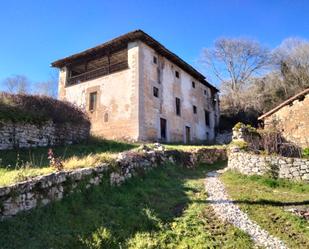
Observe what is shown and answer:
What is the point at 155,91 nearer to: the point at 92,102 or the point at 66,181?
the point at 92,102

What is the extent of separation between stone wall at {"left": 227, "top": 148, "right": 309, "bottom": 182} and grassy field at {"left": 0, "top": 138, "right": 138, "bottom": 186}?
547 centimetres

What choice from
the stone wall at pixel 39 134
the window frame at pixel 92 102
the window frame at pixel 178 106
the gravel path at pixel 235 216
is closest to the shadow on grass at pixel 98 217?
the gravel path at pixel 235 216

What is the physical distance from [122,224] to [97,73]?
18.7 m

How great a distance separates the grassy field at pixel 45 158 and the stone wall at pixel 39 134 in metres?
0.45

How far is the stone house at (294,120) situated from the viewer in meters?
20.3

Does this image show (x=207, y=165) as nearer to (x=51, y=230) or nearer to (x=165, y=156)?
(x=165, y=156)

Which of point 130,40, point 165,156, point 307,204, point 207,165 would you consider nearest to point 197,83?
point 130,40

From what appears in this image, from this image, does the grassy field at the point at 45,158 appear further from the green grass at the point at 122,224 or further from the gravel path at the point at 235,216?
the gravel path at the point at 235,216

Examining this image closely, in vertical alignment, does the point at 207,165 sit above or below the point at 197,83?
below

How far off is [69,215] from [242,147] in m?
10.0

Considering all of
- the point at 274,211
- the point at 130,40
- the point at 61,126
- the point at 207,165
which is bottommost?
the point at 274,211

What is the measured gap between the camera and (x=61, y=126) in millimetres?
16531

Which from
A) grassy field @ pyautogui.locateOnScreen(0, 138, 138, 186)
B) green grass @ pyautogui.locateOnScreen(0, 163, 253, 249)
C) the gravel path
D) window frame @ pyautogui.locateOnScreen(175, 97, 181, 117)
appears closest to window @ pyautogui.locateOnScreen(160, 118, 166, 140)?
window frame @ pyautogui.locateOnScreen(175, 97, 181, 117)

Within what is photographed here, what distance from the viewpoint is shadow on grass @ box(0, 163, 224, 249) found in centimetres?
657
